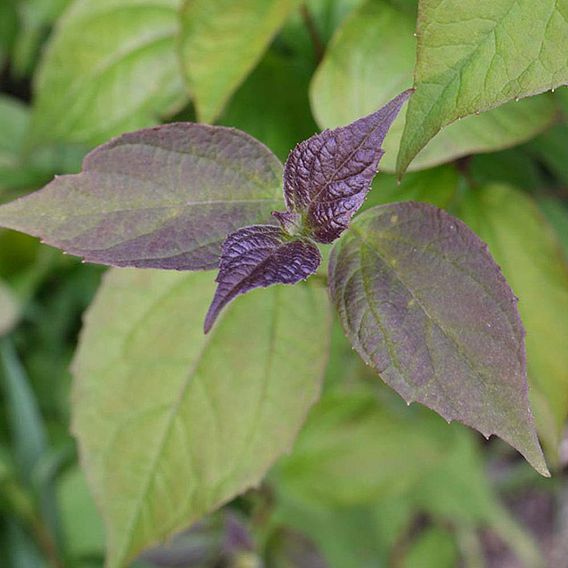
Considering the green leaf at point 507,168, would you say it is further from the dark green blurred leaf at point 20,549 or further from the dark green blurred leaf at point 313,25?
the dark green blurred leaf at point 20,549

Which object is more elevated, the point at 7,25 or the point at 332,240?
the point at 332,240

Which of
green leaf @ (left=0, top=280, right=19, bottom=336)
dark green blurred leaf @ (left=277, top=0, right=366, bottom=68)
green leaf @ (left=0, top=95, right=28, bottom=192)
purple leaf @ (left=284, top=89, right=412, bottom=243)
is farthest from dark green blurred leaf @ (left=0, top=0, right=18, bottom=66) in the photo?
purple leaf @ (left=284, top=89, right=412, bottom=243)

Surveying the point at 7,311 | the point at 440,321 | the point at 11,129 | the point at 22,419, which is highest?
the point at 440,321

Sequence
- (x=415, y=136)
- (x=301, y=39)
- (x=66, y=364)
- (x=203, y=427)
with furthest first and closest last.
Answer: (x=66, y=364), (x=301, y=39), (x=203, y=427), (x=415, y=136)

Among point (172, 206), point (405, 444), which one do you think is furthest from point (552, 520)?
point (172, 206)

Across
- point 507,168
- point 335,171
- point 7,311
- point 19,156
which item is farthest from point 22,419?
point 335,171

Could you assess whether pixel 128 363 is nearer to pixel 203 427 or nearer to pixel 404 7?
pixel 203 427

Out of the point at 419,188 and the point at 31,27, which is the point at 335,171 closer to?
the point at 419,188
